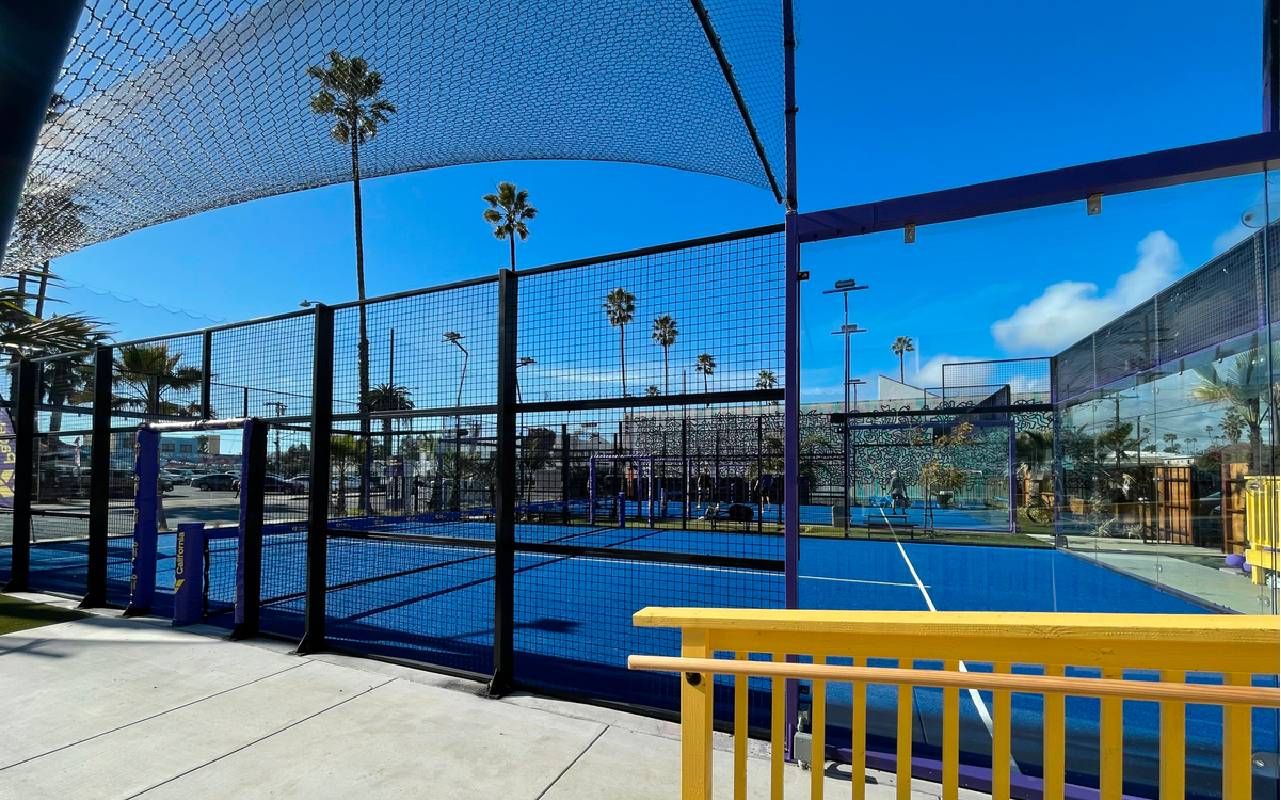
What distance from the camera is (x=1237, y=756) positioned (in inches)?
61.8

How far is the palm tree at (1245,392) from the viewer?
4512 millimetres

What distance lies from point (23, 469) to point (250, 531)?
5243 mm

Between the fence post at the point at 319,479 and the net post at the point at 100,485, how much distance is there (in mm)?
3428

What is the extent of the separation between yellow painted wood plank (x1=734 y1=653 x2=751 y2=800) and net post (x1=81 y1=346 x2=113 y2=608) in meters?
8.16

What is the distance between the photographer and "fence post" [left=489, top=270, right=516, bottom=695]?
4520mm

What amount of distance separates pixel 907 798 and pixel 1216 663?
88 cm

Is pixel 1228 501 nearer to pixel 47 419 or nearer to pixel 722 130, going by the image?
pixel 722 130

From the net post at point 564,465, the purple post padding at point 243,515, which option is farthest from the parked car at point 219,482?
the net post at point 564,465

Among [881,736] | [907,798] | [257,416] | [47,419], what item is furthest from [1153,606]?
[47,419]

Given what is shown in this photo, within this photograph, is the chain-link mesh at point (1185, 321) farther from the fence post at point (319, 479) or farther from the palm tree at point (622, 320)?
the fence post at point (319, 479)

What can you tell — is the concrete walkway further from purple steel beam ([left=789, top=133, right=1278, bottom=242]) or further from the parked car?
the parked car

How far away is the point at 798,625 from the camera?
1.82 meters

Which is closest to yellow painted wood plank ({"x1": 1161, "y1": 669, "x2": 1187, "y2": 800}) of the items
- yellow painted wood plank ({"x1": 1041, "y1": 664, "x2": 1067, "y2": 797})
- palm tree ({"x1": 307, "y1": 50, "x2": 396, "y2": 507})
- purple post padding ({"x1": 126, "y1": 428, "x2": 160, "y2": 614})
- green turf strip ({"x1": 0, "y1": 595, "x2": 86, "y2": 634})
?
yellow painted wood plank ({"x1": 1041, "y1": 664, "x2": 1067, "y2": 797})

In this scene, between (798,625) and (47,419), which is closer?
(798,625)
